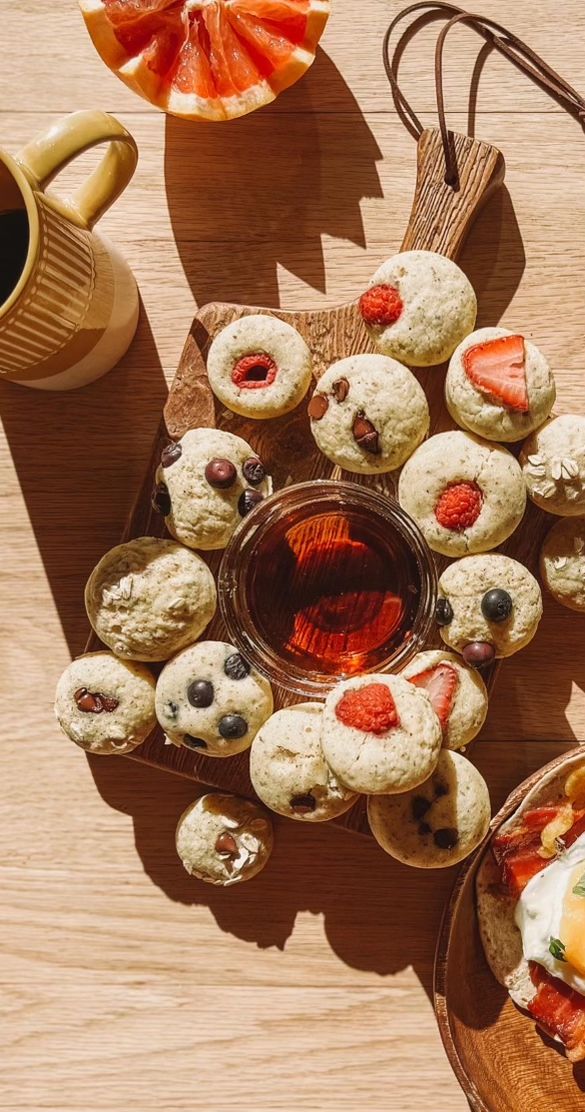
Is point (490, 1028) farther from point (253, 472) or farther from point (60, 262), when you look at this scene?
point (60, 262)

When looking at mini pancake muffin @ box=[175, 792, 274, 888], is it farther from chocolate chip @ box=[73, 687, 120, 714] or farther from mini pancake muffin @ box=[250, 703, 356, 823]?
chocolate chip @ box=[73, 687, 120, 714]

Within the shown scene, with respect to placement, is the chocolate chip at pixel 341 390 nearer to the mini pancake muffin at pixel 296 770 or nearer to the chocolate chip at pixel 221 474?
the chocolate chip at pixel 221 474

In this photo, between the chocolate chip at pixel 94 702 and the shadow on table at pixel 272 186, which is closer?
the chocolate chip at pixel 94 702

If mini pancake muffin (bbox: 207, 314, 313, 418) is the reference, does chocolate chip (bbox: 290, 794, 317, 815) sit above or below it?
below

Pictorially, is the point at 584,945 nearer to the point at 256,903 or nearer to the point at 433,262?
the point at 256,903

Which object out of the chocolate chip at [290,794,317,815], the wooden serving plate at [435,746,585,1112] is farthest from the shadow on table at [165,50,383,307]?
the wooden serving plate at [435,746,585,1112]

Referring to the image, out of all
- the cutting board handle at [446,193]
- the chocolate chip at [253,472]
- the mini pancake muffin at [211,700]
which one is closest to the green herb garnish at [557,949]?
the mini pancake muffin at [211,700]

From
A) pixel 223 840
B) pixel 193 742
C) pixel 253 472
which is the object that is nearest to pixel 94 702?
pixel 193 742
